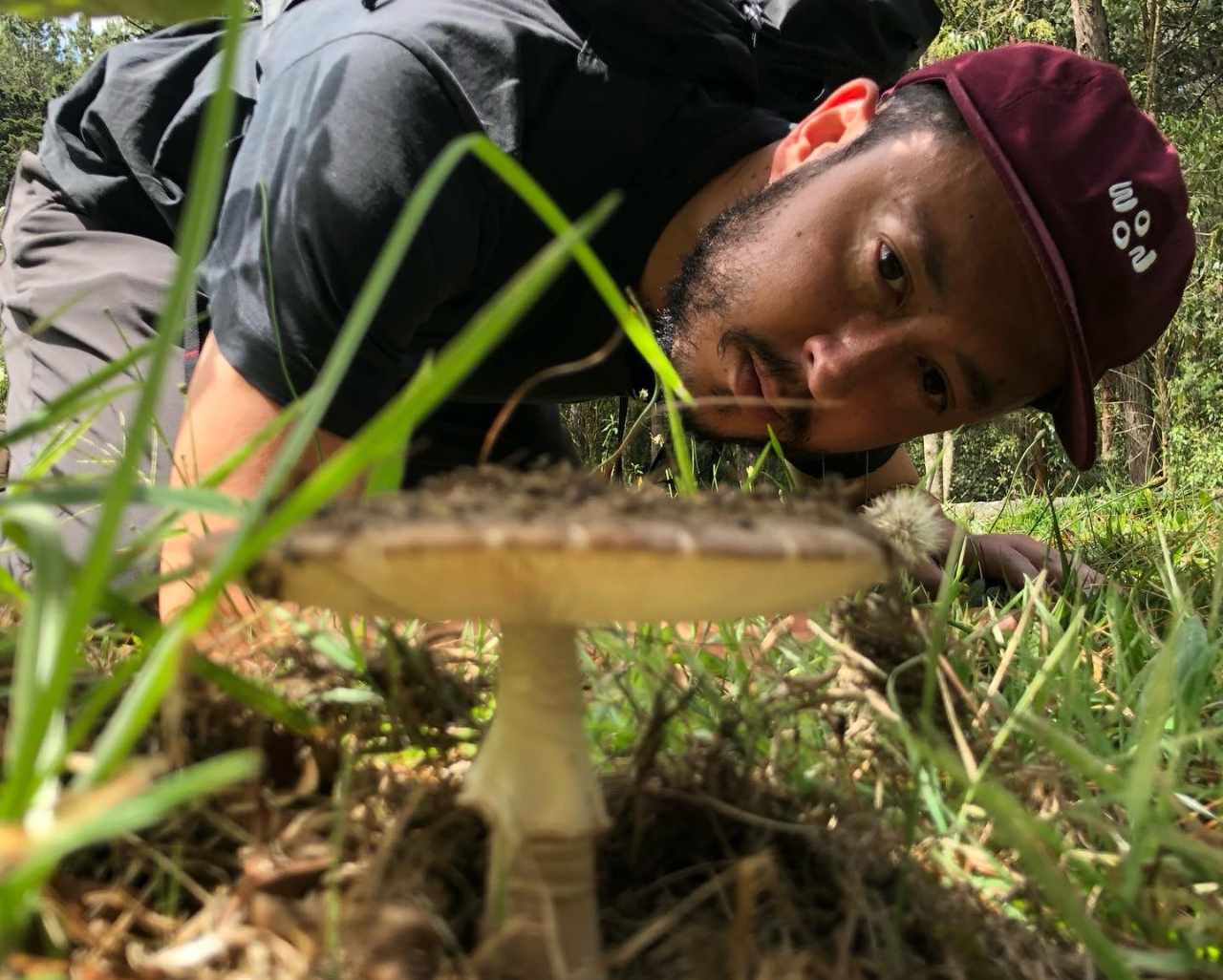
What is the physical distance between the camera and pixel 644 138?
216 centimetres

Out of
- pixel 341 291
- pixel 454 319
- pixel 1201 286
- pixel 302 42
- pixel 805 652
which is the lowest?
pixel 1201 286

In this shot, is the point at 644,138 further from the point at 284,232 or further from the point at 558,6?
the point at 284,232

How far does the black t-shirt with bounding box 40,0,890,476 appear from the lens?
5.66 feet

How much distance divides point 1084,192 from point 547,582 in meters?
1.91

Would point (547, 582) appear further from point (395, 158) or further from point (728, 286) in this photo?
point (728, 286)

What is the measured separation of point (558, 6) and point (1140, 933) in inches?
77.1

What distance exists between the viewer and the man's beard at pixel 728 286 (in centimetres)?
213

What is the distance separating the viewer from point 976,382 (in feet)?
6.79

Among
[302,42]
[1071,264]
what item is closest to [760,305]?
[1071,264]

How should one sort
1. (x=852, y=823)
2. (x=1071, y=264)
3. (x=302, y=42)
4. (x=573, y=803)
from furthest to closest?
(x=1071, y=264)
(x=302, y=42)
(x=852, y=823)
(x=573, y=803)

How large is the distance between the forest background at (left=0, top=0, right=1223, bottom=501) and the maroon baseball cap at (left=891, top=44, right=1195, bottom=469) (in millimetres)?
979

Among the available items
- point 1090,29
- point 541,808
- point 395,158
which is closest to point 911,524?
point 541,808

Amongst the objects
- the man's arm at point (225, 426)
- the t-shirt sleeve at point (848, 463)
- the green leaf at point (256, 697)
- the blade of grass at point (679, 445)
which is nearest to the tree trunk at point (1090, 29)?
the t-shirt sleeve at point (848, 463)

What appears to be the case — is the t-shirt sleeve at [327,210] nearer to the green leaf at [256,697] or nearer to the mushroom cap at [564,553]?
the green leaf at [256,697]
